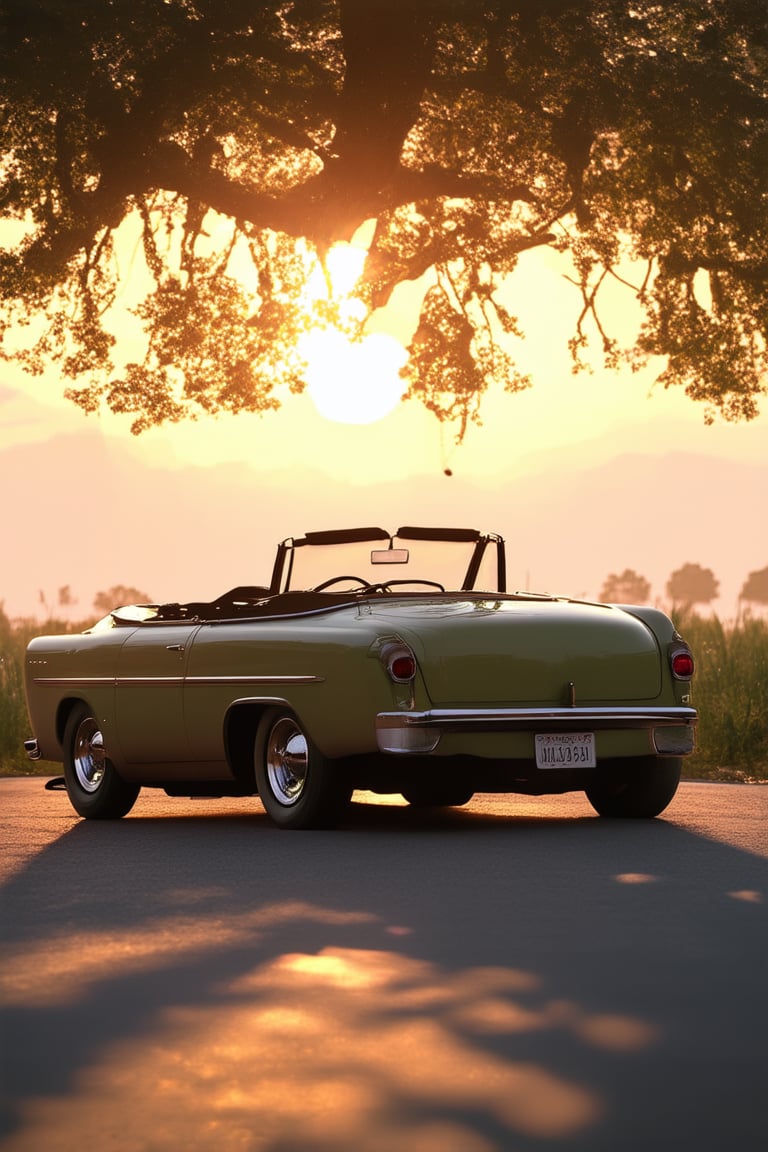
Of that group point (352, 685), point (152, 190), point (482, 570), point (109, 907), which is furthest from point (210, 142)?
point (109, 907)

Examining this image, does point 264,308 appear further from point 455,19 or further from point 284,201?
point 455,19

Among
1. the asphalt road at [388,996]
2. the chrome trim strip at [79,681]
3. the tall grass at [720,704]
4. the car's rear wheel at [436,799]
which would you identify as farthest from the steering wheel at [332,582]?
the tall grass at [720,704]

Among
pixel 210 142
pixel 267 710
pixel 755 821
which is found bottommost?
pixel 755 821

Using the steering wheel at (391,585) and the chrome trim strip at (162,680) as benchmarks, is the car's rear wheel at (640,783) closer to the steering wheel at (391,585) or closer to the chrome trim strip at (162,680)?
the steering wheel at (391,585)

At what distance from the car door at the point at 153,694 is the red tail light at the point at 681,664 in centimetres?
283

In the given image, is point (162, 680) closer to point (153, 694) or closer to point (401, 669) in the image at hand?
point (153, 694)

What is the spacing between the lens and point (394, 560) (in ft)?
41.2

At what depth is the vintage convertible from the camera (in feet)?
35.4

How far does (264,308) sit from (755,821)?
20.0 m

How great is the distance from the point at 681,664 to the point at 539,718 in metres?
1.14

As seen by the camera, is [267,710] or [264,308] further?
[264,308]

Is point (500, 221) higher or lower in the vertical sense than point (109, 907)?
higher

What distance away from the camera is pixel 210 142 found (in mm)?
30812

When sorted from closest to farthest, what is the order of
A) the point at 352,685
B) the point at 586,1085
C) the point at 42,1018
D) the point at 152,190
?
the point at 586,1085
the point at 42,1018
the point at 352,685
the point at 152,190
